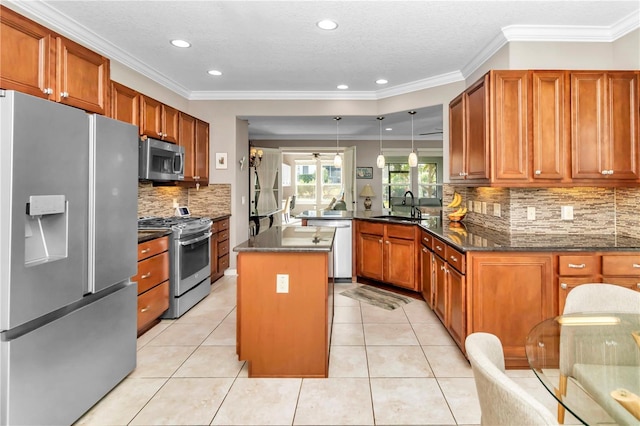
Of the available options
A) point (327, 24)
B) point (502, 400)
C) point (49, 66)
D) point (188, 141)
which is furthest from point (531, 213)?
point (188, 141)

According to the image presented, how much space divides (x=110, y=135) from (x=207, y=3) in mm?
1292

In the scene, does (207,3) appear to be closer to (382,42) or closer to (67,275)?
(382,42)

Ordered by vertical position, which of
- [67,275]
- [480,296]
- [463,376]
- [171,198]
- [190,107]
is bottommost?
[463,376]

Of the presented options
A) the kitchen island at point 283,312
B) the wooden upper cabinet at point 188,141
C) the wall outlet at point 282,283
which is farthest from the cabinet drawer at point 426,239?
the wooden upper cabinet at point 188,141

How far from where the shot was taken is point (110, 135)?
220 centimetres

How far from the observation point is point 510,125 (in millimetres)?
2885

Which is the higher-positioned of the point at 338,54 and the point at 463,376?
the point at 338,54

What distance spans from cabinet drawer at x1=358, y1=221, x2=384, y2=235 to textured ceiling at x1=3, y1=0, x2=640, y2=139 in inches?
73.4

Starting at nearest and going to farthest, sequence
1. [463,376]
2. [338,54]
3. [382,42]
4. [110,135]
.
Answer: [110,135] < [463,376] < [382,42] < [338,54]

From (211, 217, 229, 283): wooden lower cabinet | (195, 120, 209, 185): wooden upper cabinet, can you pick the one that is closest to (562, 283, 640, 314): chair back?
(211, 217, 229, 283): wooden lower cabinet

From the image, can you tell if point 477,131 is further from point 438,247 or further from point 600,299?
point 600,299

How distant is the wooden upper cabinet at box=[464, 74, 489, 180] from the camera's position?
2963 mm

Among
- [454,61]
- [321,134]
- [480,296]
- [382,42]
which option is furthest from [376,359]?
[321,134]

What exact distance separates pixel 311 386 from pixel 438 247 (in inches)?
69.0
